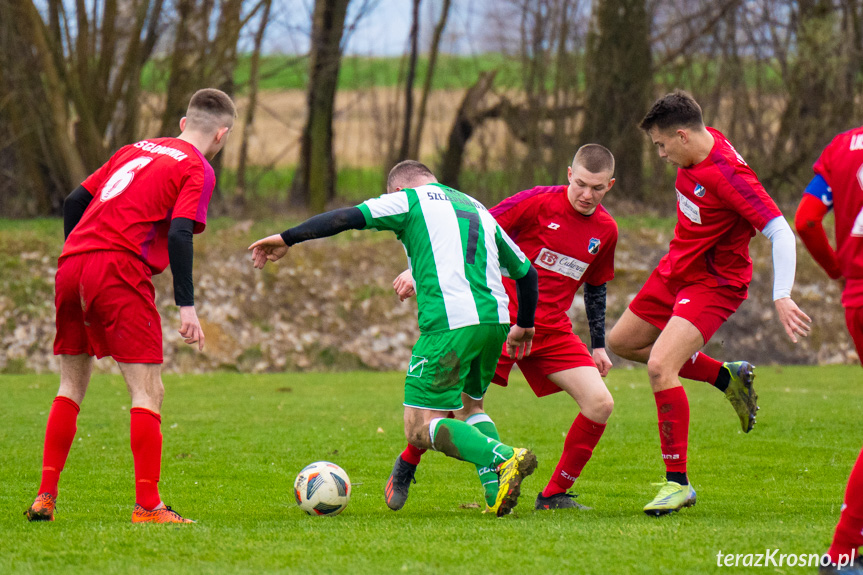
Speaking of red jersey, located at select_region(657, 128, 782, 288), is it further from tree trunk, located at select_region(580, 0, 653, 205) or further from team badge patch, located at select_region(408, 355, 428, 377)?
tree trunk, located at select_region(580, 0, 653, 205)

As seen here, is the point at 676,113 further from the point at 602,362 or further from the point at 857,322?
the point at 857,322

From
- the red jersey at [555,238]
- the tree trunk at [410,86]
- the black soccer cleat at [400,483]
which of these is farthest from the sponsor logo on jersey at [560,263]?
the tree trunk at [410,86]

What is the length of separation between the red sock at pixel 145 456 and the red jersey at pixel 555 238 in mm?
2305

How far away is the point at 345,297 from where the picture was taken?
15250mm

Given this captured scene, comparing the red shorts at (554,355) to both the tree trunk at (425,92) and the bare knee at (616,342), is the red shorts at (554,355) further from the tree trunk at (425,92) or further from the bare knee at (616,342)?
the tree trunk at (425,92)

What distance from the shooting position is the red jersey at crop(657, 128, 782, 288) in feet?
16.1

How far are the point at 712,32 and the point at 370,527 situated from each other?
18.0 metres

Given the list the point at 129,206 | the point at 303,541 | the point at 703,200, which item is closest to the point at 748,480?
the point at 703,200

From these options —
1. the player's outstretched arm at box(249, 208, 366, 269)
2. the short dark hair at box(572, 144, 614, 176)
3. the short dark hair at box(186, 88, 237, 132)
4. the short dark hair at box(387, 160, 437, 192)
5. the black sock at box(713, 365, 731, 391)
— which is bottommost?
the black sock at box(713, 365, 731, 391)

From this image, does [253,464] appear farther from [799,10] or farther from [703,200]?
[799,10]

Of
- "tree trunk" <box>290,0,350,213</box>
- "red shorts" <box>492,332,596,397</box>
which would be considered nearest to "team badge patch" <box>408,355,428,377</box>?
"red shorts" <box>492,332,596,397</box>

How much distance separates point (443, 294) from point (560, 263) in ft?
4.31

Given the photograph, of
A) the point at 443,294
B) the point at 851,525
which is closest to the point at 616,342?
the point at 443,294

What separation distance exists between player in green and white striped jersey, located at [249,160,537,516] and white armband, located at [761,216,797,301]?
137 centimetres
